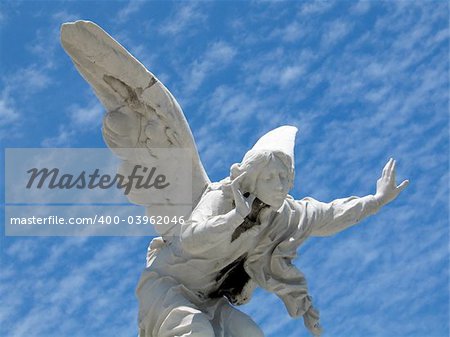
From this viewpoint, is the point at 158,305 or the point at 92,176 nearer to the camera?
the point at 158,305

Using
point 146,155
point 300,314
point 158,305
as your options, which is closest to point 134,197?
point 146,155

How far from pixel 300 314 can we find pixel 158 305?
1.36 m

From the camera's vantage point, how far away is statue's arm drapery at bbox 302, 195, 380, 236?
1175cm

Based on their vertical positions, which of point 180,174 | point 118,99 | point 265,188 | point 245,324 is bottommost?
point 245,324

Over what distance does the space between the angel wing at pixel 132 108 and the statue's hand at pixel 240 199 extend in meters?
0.76

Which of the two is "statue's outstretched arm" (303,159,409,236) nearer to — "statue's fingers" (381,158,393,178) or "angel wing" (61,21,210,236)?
"statue's fingers" (381,158,393,178)

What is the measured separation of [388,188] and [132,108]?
8.54 ft

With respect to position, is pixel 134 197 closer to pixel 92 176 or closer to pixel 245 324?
pixel 92 176

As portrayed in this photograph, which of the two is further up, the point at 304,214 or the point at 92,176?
the point at 92,176

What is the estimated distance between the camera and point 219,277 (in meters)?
11.7

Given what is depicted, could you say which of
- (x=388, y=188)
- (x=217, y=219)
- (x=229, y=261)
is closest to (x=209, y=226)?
(x=217, y=219)

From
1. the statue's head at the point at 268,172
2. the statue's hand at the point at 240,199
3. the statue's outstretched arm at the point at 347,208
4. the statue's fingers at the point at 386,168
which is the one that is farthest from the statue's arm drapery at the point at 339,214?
the statue's hand at the point at 240,199

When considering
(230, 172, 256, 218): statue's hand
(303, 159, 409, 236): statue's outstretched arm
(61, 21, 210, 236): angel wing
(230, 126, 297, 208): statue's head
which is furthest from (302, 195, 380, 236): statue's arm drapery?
(61, 21, 210, 236): angel wing

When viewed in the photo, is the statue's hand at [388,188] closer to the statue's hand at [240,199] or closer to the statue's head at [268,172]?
the statue's head at [268,172]
